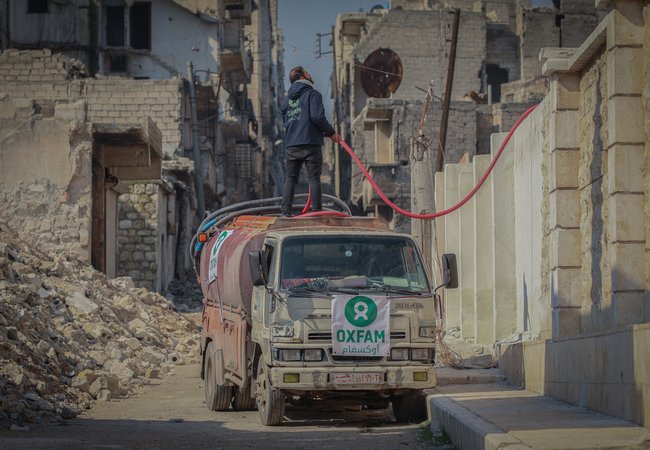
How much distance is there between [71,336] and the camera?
1808cm

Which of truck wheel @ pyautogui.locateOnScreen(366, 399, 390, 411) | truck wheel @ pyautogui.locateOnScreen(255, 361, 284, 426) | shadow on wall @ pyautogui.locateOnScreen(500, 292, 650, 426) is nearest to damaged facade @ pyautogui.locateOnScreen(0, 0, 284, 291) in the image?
truck wheel @ pyautogui.locateOnScreen(366, 399, 390, 411)

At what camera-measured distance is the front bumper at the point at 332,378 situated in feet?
37.4

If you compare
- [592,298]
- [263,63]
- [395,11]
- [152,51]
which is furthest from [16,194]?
[263,63]

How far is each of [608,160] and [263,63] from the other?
231ft

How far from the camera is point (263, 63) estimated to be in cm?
7994

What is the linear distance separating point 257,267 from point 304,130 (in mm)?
3123

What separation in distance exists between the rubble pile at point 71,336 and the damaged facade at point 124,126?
228 cm

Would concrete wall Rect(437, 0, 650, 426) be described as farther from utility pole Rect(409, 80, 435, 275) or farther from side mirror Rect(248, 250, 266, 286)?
side mirror Rect(248, 250, 266, 286)

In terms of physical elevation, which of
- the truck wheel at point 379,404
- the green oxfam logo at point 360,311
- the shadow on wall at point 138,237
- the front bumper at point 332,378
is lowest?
the truck wheel at point 379,404

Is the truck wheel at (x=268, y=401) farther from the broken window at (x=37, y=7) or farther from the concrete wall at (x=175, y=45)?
the broken window at (x=37, y=7)

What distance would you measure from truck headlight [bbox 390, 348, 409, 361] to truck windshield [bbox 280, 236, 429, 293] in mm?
667

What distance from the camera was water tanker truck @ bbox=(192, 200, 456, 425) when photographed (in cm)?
1145

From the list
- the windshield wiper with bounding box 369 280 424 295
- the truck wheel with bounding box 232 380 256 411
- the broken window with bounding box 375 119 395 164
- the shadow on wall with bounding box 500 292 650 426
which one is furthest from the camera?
the broken window with bounding box 375 119 395 164

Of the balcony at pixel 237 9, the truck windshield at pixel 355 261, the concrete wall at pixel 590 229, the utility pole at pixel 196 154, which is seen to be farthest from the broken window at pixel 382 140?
the truck windshield at pixel 355 261
